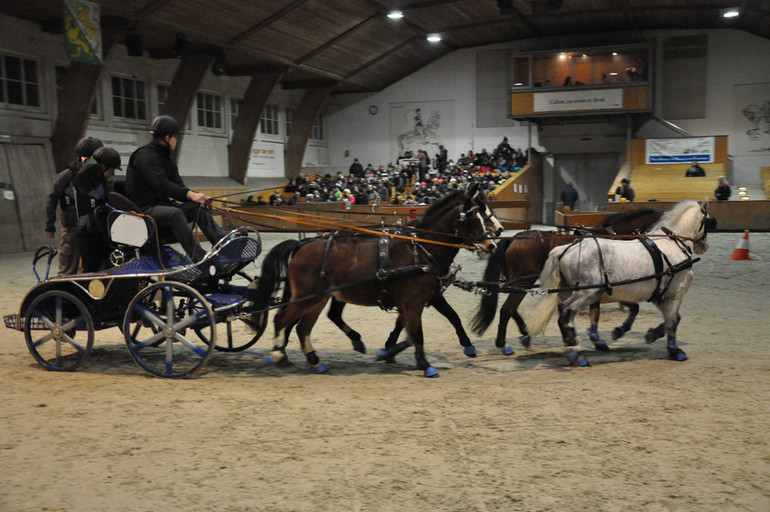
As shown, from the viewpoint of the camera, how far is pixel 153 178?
602 centimetres

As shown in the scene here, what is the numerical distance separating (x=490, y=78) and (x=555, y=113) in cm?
481

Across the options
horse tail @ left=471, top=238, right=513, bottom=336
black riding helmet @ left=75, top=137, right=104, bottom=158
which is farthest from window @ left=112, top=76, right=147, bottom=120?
horse tail @ left=471, top=238, right=513, bottom=336

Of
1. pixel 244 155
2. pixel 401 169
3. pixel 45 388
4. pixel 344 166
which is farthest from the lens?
pixel 344 166

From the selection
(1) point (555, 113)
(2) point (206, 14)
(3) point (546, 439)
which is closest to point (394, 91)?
(1) point (555, 113)

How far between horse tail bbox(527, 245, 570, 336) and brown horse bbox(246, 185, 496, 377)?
77 centimetres

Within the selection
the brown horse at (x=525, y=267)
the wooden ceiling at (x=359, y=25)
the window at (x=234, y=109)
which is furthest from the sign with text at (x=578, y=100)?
the brown horse at (x=525, y=267)

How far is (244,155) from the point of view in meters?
26.2

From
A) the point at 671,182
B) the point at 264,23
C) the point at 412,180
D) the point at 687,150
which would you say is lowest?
the point at 671,182

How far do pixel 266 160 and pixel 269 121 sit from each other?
1850 millimetres

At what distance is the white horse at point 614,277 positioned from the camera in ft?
21.0

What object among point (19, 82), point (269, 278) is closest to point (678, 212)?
point (269, 278)

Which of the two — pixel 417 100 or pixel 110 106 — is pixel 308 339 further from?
pixel 417 100

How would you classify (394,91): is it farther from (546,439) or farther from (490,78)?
(546,439)

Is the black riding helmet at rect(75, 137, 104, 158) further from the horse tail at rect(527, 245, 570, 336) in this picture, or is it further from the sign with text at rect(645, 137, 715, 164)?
the sign with text at rect(645, 137, 715, 164)
